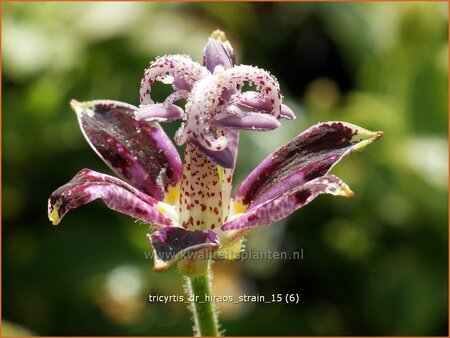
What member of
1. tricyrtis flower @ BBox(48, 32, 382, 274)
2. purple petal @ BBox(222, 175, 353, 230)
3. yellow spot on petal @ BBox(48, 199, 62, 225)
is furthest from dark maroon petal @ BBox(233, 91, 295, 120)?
yellow spot on petal @ BBox(48, 199, 62, 225)

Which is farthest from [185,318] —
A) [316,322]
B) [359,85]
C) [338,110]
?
[359,85]

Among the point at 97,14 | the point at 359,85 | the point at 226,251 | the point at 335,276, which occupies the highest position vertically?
the point at 97,14

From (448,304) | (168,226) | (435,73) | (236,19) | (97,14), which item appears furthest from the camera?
(236,19)

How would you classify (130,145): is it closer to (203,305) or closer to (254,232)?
(203,305)

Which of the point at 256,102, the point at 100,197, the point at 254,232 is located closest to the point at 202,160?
the point at 256,102

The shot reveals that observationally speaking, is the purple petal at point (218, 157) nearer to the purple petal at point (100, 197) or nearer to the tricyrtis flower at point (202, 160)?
the tricyrtis flower at point (202, 160)

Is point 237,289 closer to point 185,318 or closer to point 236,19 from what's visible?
point 185,318
